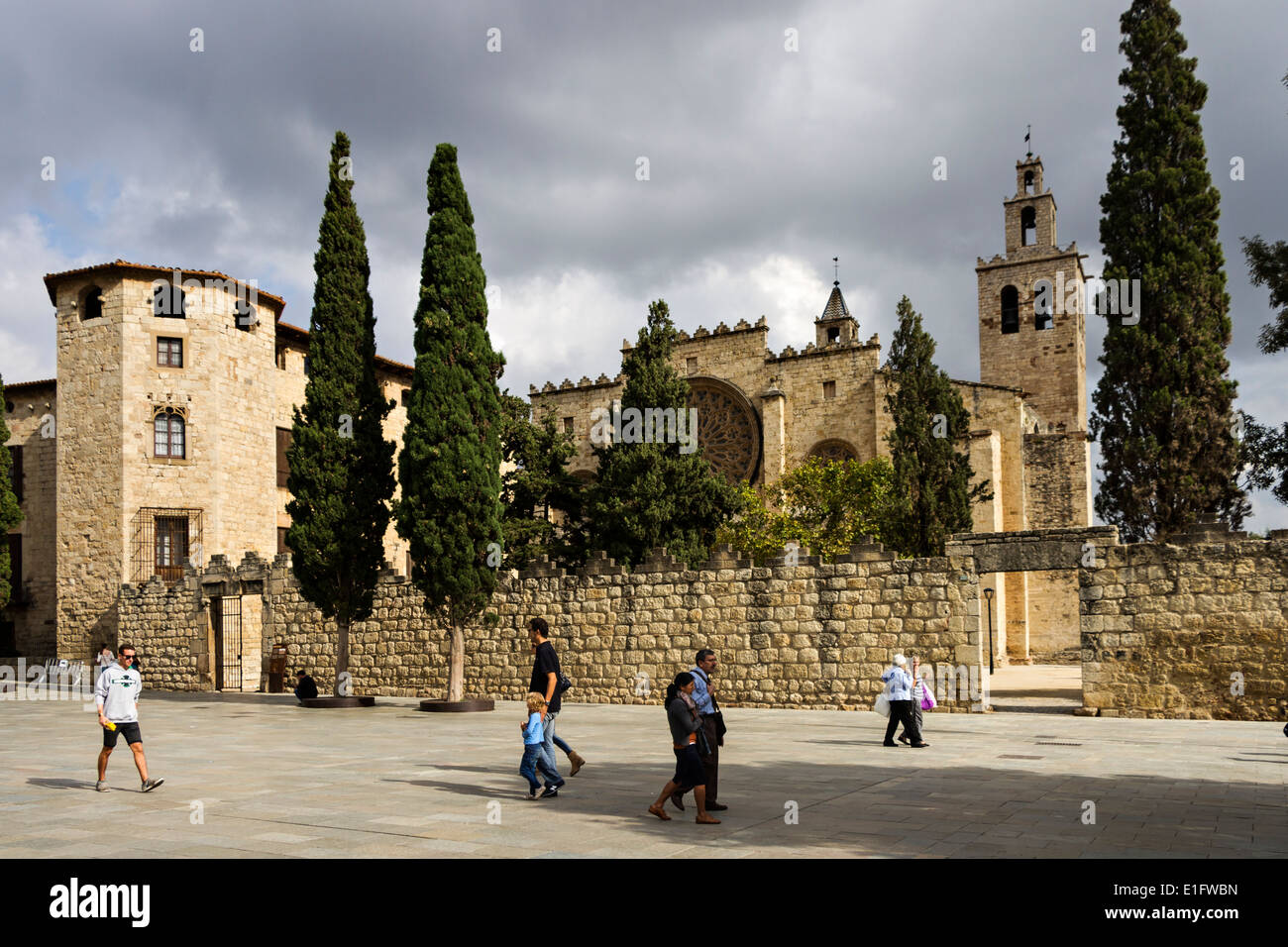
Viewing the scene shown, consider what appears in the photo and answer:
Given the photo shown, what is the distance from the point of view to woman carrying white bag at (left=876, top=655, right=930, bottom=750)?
12.4m

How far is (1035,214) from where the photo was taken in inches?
1748

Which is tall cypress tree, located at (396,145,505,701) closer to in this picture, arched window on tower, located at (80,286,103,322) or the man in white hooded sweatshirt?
the man in white hooded sweatshirt

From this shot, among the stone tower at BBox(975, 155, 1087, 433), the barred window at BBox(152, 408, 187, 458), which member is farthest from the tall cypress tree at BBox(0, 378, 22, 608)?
the stone tower at BBox(975, 155, 1087, 433)

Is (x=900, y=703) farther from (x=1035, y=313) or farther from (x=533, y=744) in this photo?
(x=1035, y=313)

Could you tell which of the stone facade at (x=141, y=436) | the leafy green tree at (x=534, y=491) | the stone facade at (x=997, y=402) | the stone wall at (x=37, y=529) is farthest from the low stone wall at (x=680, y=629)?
the stone facade at (x=997, y=402)

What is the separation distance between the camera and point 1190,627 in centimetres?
1505

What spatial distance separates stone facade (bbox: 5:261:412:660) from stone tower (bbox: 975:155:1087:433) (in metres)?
30.5

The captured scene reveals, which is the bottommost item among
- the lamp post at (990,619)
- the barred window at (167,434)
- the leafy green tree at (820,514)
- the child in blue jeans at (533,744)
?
the lamp post at (990,619)

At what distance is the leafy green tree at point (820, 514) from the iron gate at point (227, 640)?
13816 millimetres

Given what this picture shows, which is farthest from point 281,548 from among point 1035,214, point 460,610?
point 1035,214

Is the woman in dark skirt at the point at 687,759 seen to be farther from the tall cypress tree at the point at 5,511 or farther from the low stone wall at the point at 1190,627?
the tall cypress tree at the point at 5,511

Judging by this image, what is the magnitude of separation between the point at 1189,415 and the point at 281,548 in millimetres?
26608

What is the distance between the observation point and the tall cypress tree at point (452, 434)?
18281 mm
